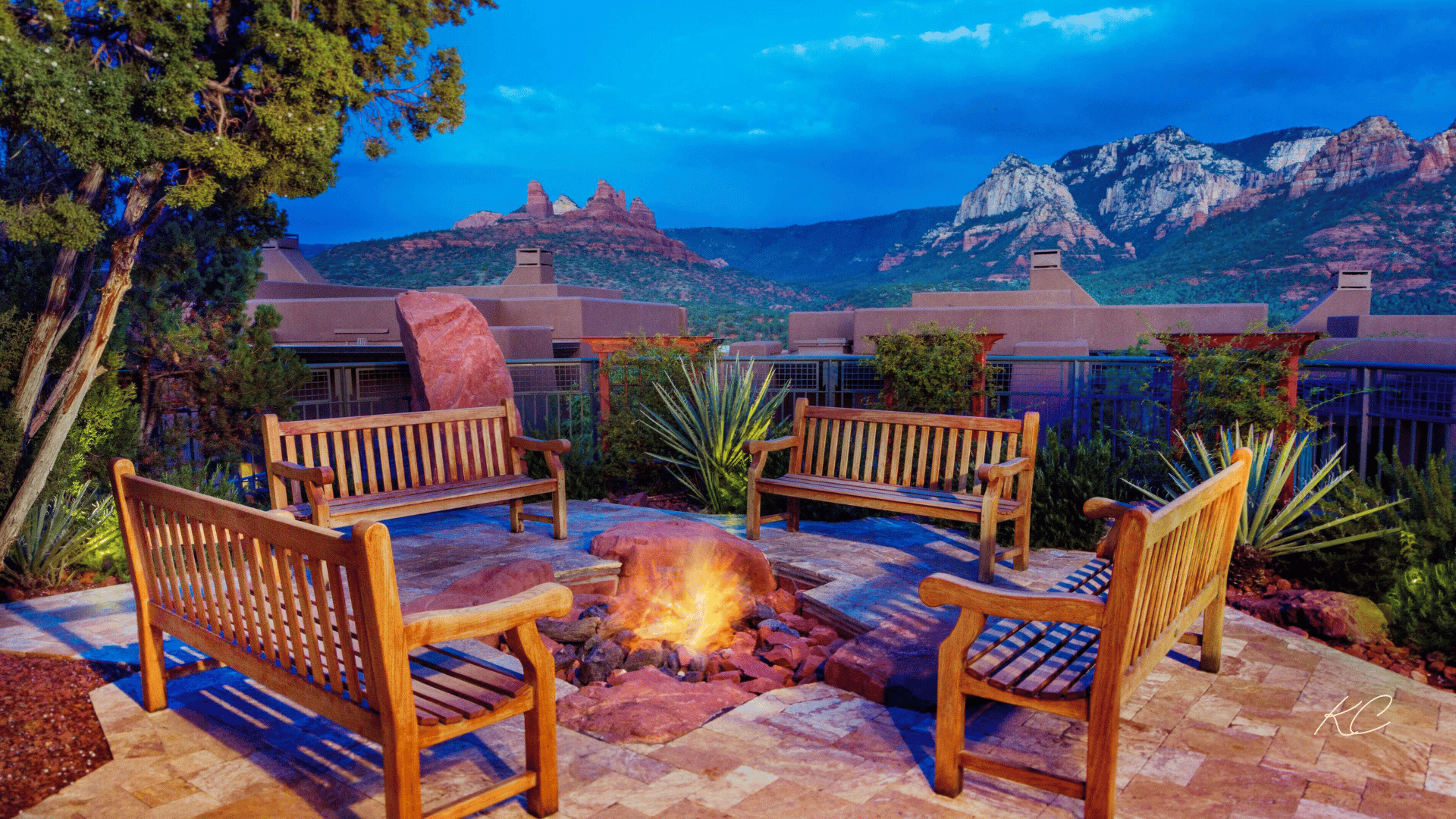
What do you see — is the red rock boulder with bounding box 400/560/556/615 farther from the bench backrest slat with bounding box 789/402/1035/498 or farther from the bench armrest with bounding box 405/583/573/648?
the bench backrest slat with bounding box 789/402/1035/498

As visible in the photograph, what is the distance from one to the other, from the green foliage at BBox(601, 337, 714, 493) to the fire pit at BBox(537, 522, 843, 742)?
1943 millimetres

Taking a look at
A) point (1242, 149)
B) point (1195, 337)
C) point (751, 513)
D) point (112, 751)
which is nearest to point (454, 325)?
point (751, 513)

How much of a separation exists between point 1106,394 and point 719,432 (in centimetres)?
301

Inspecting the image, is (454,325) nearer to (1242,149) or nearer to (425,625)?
(425,625)

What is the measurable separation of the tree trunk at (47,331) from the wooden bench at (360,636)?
7.31ft

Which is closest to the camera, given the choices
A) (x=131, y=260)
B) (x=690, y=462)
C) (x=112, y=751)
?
(x=112, y=751)

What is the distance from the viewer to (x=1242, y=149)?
6178 centimetres

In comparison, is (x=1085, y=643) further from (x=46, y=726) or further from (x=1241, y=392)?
(x=1241, y=392)

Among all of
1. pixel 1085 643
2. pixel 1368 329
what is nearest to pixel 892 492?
pixel 1085 643

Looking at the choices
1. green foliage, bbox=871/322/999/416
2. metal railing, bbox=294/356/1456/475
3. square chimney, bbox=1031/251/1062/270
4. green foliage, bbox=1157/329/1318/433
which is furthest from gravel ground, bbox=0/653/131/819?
square chimney, bbox=1031/251/1062/270

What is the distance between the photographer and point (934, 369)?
21.2 ft

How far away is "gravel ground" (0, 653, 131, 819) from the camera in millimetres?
2254

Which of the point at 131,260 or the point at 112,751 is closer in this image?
the point at 112,751

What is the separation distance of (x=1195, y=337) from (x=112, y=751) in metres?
5.76
